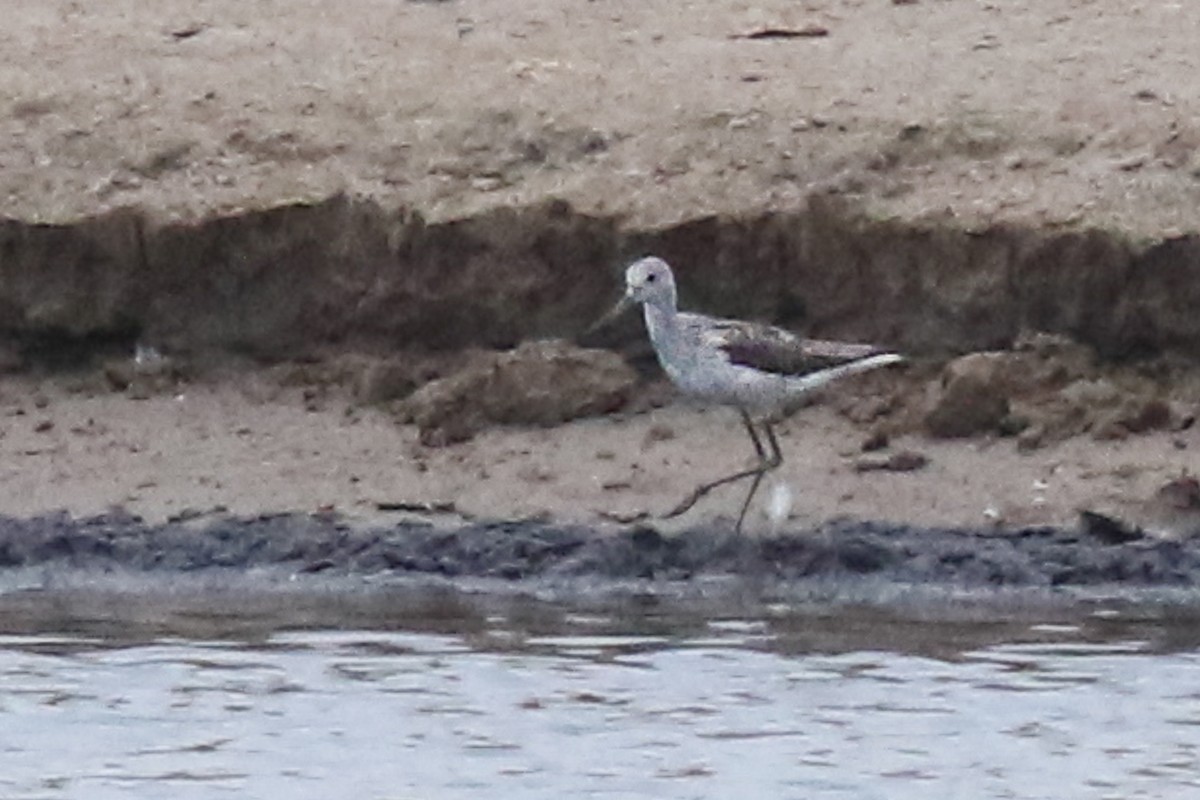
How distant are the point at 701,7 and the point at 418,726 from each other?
13.5ft

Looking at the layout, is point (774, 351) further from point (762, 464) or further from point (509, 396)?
point (509, 396)

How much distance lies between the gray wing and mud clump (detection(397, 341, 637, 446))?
21.1 inches

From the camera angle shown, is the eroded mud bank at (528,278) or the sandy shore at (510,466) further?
the eroded mud bank at (528,278)

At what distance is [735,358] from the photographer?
11.4 m

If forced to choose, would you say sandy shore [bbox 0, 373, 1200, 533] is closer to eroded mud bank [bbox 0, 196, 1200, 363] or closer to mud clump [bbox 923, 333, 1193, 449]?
mud clump [bbox 923, 333, 1193, 449]

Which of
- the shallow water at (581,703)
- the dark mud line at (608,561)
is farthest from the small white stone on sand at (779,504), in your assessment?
the shallow water at (581,703)

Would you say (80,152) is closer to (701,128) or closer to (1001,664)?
(701,128)

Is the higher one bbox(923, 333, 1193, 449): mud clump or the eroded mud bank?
the eroded mud bank

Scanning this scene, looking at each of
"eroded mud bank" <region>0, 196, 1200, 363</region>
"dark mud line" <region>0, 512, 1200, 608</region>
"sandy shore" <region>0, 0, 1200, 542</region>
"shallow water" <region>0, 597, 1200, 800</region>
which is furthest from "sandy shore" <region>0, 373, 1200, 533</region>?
"shallow water" <region>0, 597, 1200, 800</region>

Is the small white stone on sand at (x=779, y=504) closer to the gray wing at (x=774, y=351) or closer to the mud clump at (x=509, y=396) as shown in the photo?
the gray wing at (x=774, y=351)

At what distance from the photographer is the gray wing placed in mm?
11383

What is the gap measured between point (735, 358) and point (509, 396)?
2.45 ft

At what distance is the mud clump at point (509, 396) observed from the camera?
11688mm

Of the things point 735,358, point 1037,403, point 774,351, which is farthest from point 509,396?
point 1037,403
